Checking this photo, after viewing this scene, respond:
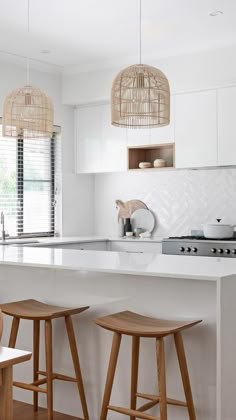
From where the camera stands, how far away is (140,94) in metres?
3.72

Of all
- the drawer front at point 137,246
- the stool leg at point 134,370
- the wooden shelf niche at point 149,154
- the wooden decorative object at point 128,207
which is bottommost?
the stool leg at point 134,370

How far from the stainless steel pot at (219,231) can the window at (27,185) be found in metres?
1.92

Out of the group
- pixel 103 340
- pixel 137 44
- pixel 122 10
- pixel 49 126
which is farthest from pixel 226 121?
pixel 103 340

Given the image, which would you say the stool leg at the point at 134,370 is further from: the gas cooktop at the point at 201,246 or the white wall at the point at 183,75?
the white wall at the point at 183,75

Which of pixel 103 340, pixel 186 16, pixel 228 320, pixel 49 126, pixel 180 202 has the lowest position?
pixel 103 340

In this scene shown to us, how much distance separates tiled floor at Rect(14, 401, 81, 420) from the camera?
11.9 feet

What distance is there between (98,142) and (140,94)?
9.31 feet

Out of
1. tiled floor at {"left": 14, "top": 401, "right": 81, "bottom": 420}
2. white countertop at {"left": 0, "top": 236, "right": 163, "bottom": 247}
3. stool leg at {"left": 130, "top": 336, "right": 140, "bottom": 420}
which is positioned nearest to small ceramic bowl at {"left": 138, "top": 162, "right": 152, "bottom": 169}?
white countertop at {"left": 0, "top": 236, "right": 163, "bottom": 247}

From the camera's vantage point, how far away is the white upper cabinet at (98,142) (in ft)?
20.9

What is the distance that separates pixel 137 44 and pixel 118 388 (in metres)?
3.33

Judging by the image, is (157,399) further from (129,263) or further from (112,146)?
(112,146)

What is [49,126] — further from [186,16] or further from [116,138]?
[116,138]

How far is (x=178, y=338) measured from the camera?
2947mm

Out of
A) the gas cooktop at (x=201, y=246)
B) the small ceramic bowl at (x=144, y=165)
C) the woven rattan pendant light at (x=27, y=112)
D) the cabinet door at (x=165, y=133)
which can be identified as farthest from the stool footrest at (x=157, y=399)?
the small ceramic bowl at (x=144, y=165)
